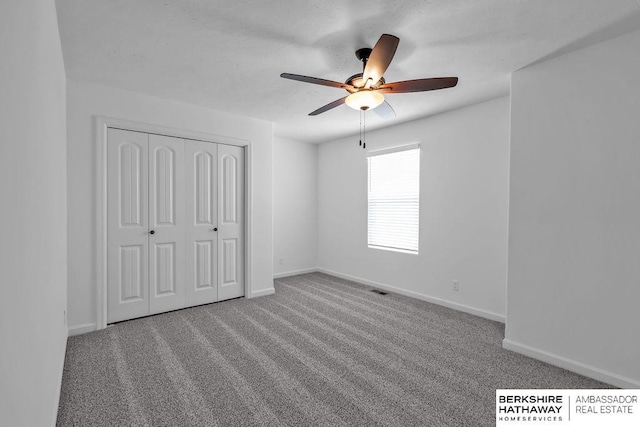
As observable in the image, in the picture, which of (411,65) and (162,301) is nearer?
(411,65)

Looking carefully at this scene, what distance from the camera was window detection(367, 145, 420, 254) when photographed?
4.44 m

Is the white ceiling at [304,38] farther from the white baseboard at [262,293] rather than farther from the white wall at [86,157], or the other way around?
the white baseboard at [262,293]

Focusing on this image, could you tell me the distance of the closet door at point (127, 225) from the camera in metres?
3.28

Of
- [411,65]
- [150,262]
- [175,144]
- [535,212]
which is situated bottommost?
[150,262]

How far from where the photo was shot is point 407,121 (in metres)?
4.41

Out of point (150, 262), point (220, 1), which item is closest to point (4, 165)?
point (220, 1)

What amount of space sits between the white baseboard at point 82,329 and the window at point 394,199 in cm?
376

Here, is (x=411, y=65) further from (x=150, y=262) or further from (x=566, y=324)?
(x=150, y=262)

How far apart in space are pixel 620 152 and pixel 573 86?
0.63 meters

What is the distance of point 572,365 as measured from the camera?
2.41 m

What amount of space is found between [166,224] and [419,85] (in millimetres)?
3099

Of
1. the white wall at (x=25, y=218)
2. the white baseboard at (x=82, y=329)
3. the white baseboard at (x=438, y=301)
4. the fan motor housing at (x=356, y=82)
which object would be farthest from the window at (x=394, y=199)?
the white wall at (x=25, y=218)

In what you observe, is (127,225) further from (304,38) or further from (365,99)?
(365,99)

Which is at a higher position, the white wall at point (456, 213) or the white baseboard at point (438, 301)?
the white wall at point (456, 213)
